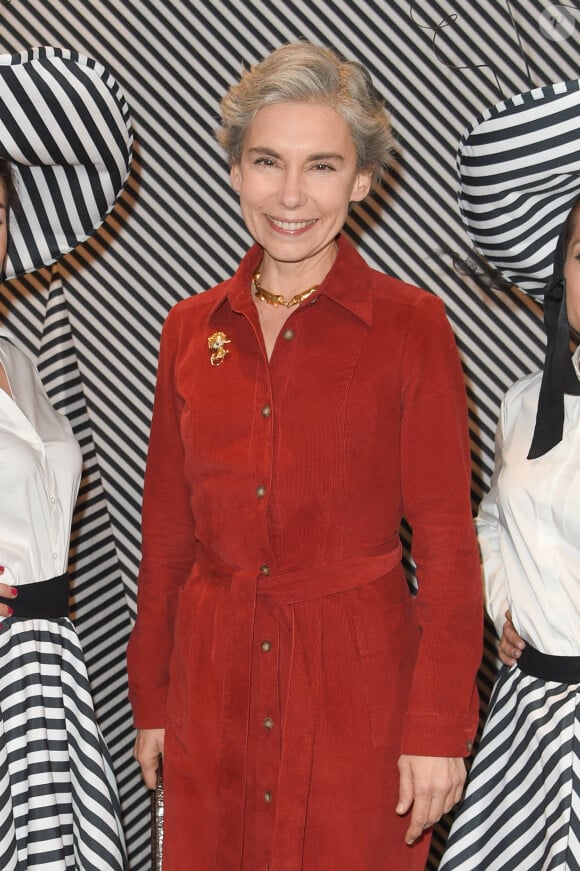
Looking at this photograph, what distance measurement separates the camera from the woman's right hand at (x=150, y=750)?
85.7 inches

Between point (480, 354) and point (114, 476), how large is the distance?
3.43 ft

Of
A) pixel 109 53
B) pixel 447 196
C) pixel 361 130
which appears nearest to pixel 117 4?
pixel 109 53

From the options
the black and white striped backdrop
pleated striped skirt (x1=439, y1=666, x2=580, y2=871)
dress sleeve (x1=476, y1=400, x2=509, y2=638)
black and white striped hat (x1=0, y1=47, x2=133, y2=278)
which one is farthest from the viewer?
the black and white striped backdrop

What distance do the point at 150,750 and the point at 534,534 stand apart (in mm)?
844

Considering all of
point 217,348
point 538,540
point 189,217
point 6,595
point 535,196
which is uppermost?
point 535,196

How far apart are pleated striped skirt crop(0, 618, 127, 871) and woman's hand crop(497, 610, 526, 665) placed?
778mm

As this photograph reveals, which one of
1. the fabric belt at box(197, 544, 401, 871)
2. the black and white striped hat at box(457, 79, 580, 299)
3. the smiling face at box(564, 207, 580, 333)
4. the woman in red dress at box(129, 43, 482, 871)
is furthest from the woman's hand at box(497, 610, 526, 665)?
the black and white striped hat at box(457, 79, 580, 299)

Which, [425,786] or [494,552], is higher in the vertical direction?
[494,552]

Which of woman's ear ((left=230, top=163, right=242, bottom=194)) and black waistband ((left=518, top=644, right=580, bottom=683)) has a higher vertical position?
woman's ear ((left=230, top=163, right=242, bottom=194))

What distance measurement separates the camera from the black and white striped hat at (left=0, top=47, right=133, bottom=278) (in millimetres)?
1985

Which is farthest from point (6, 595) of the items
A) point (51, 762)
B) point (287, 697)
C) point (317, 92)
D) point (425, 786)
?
point (317, 92)

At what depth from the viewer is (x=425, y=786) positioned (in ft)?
6.19

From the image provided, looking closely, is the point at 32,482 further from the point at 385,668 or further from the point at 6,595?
the point at 385,668

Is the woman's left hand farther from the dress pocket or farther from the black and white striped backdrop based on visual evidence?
the black and white striped backdrop
